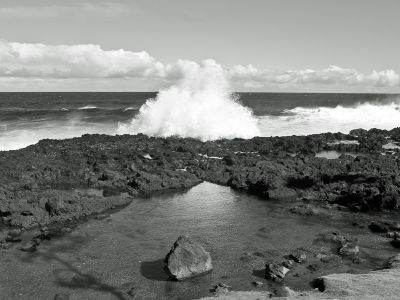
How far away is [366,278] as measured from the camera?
21.6 m

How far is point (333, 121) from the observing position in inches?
3740

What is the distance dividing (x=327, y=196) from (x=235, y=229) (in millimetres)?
11235

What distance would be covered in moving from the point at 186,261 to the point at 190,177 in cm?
2061

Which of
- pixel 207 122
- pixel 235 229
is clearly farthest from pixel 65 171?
pixel 207 122

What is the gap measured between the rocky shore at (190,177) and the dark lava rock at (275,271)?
5 centimetres

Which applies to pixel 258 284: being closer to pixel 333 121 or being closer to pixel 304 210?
pixel 304 210

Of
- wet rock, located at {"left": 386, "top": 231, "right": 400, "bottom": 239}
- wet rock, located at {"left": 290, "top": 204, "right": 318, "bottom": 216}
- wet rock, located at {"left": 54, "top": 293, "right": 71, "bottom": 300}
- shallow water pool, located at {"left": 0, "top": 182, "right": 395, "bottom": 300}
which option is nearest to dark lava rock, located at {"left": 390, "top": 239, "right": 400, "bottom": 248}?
shallow water pool, located at {"left": 0, "top": 182, "right": 395, "bottom": 300}

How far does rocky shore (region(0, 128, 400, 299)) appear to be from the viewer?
3145 centimetres

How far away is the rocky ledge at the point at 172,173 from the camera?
35.1 m

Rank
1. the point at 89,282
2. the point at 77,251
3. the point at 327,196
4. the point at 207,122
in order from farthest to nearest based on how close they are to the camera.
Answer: the point at 207,122 → the point at 327,196 → the point at 77,251 → the point at 89,282

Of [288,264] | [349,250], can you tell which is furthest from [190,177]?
[288,264]

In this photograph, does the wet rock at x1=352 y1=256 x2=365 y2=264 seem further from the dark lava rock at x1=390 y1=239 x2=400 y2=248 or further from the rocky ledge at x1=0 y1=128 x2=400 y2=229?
the rocky ledge at x1=0 y1=128 x2=400 y2=229

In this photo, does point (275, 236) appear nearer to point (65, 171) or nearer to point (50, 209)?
point (50, 209)

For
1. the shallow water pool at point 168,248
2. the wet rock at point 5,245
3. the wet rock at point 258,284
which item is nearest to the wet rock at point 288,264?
the shallow water pool at point 168,248
